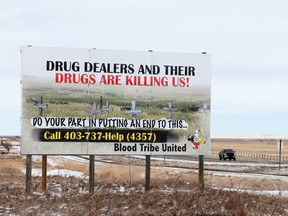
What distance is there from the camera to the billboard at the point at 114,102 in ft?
57.2

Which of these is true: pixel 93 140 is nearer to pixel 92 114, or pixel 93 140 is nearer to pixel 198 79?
pixel 92 114

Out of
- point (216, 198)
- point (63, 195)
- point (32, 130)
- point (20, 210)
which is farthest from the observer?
point (32, 130)

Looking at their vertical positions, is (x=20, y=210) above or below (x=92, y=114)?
below

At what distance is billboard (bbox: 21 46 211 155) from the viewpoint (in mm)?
17438

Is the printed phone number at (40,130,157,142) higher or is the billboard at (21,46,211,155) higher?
the billboard at (21,46,211,155)

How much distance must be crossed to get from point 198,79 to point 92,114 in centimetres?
396

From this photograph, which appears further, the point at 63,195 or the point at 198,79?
the point at 198,79

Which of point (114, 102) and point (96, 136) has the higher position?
point (114, 102)

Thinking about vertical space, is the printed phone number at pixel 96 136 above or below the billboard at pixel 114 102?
below

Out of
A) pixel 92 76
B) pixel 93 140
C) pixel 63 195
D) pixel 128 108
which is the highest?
pixel 92 76

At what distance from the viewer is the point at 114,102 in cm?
1773

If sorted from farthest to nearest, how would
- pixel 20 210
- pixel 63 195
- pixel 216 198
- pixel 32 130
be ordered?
1. pixel 32 130
2. pixel 63 195
3. pixel 216 198
4. pixel 20 210

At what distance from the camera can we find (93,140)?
58.1ft

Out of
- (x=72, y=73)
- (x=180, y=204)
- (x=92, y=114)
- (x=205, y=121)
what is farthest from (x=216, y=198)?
(x=72, y=73)
